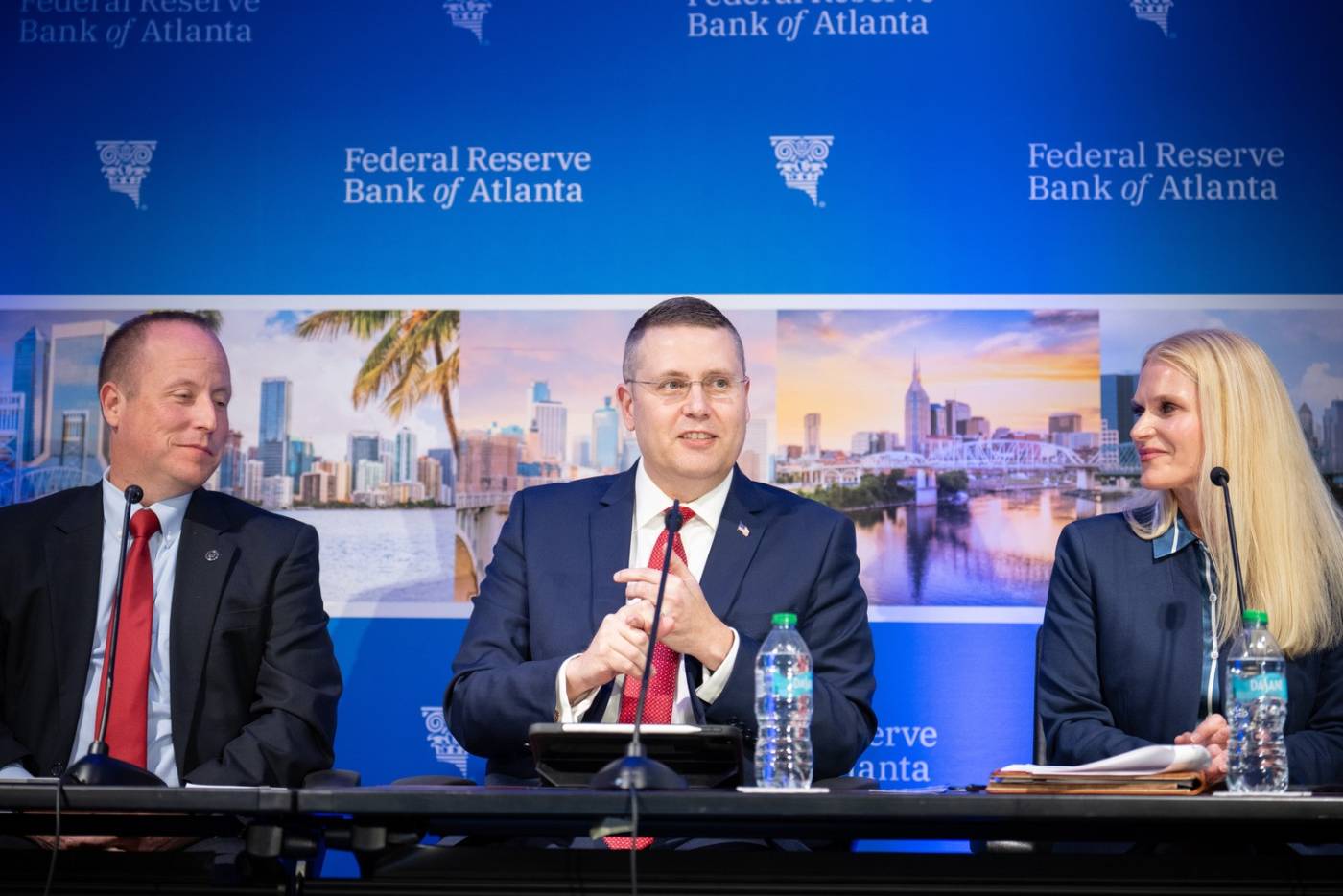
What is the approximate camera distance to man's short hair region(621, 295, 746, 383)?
331cm

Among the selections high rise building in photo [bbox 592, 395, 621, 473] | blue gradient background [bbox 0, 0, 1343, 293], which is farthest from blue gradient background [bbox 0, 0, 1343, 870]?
high rise building in photo [bbox 592, 395, 621, 473]

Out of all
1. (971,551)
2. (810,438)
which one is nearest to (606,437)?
(810,438)

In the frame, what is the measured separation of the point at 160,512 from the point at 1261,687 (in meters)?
2.40

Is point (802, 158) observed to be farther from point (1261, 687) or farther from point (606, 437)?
point (1261, 687)

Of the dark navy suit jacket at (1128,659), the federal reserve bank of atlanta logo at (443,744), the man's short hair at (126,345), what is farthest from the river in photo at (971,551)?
the man's short hair at (126,345)

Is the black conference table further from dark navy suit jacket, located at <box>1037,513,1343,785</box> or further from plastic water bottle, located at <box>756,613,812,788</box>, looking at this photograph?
dark navy suit jacket, located at <box>1037,513,1343,785</box>

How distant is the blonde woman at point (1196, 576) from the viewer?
10.1ft

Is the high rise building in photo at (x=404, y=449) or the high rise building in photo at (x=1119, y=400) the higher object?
the high rise building in photo at (x=1119, y=400)

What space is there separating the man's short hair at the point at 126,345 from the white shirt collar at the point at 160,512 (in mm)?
269

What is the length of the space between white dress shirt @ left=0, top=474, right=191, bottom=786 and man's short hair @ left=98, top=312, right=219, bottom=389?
259 mm

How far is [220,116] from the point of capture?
14.4 ft

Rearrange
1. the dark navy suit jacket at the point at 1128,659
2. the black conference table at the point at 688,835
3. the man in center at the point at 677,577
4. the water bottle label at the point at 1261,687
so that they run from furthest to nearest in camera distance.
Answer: the dark navy suit jacket at the point at 1128,659 < the man in center at the point at 677,577 < the water bottle label at the point at 1261,687 < the black conference table at the point at 688,835

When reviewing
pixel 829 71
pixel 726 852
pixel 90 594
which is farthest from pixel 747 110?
pixel 726 852

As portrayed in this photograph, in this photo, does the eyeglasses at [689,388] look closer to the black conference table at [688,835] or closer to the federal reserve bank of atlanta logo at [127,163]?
the black conference table at [688,835]
